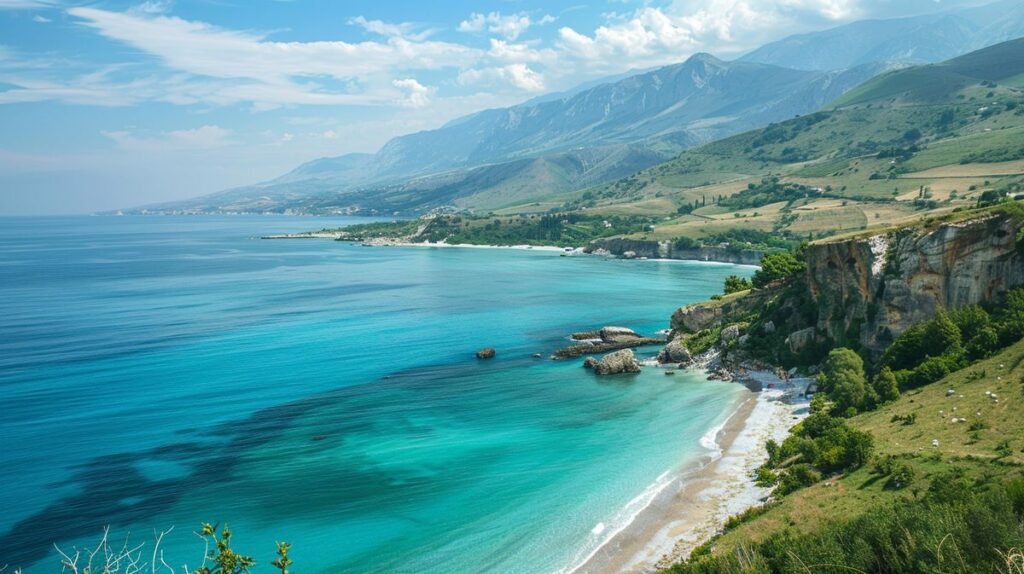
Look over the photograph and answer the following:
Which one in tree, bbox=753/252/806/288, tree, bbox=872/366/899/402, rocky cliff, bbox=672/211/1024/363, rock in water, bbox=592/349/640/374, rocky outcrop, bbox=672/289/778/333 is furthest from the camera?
rocky outcrop, bbox=672/289/778/333

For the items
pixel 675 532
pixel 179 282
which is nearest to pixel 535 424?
pixel 675 532

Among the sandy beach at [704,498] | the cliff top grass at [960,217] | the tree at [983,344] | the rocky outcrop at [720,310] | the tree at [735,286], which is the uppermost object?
the cliff top grass at [960,217]

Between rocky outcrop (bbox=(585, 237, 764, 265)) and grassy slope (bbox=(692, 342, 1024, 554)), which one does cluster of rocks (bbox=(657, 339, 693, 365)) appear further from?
rocky outcrop (bbox=(585, 237, 764, 265))

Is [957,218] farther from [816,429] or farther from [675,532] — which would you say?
[675,532]

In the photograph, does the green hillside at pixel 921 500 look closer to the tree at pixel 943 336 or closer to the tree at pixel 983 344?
the tree at pixel 983 344

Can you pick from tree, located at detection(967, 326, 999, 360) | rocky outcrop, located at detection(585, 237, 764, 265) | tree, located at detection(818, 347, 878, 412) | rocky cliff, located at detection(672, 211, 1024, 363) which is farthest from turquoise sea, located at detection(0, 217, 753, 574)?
rocky outcrop, located at detection(585, 237, 764, 265)

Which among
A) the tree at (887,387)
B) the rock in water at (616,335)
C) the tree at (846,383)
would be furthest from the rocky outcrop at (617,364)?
the tree at (887,387)

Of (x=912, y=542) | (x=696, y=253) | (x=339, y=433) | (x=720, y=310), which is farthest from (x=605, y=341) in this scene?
(x=696, y=253)
